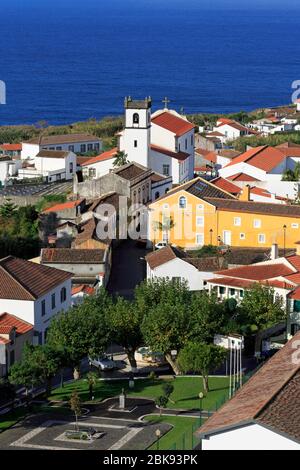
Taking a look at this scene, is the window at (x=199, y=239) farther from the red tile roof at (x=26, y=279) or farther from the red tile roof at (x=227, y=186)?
the red tile roof at (x=26, y=279)

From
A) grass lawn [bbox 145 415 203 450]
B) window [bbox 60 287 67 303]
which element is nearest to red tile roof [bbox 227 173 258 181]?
window [bbox 60 287 67 303]

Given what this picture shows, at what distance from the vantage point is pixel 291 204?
41.7 metres

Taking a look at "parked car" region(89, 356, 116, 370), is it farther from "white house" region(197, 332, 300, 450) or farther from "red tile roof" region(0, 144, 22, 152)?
"red tile roof" region(0, 144, 22, 152)

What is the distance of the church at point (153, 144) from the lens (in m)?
47.8

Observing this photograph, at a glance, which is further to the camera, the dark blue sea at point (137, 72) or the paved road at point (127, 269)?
the dark blue sea at point (137, 72)

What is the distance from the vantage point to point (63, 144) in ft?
188

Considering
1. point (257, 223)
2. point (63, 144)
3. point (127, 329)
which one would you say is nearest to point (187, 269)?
point (257, 223)

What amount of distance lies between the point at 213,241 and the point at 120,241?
357cm

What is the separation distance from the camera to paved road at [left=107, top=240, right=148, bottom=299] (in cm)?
3631

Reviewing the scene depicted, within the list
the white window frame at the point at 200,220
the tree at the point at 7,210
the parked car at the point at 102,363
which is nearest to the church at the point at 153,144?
the tree at the point at 7,210

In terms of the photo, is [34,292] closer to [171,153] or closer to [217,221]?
[217,221]

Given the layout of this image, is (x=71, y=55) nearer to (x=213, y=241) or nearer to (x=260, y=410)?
(x=213, y=241)

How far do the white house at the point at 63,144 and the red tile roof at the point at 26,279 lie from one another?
22816 millimetres
